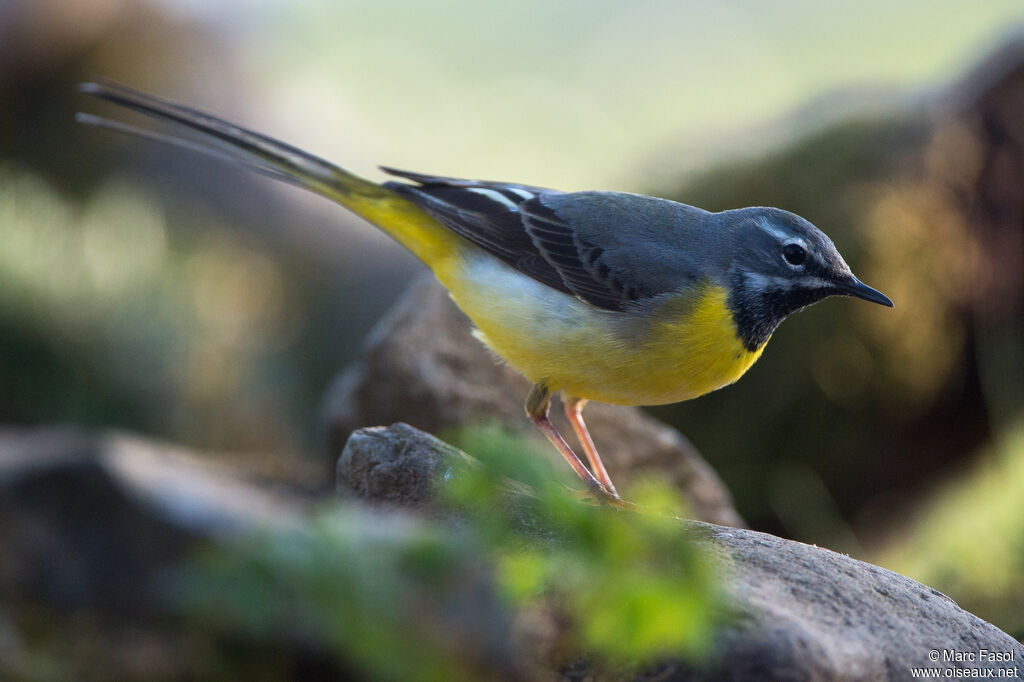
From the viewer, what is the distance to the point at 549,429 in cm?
487

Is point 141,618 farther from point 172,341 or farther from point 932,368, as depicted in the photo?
point 932,368

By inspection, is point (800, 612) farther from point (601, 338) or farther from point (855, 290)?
point (855, 290)

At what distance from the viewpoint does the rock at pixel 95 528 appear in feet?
8.45

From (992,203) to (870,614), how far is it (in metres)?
5.80

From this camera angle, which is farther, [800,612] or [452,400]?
[452,400]

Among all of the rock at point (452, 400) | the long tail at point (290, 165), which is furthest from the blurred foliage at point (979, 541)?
the long tail at point (290, 165)

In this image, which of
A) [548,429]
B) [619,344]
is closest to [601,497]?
[548,429]

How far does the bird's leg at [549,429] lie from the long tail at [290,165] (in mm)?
828

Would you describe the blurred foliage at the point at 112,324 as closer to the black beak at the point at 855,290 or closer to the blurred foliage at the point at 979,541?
the black beak at the point at 855,290

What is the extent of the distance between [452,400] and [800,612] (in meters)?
2.84

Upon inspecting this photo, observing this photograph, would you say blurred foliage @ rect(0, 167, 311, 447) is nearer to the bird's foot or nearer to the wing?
the wing

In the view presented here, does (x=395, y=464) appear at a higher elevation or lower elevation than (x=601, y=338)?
lower

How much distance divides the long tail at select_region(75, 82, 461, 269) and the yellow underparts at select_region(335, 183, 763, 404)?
0.09m

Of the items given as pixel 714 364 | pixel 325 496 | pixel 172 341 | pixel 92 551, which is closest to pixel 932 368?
pixel 714 364
